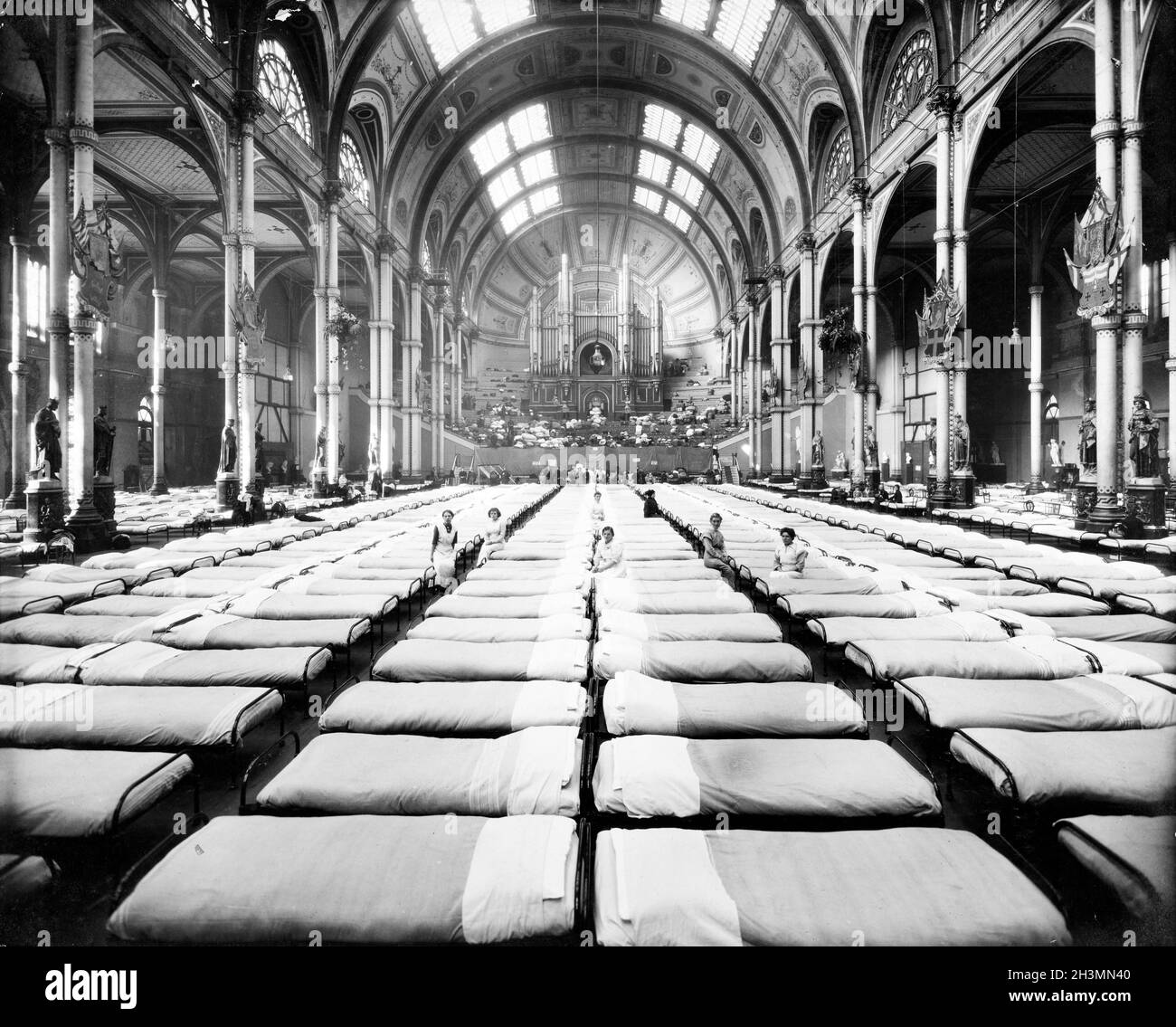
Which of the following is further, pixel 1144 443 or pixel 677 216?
pixel 677 216

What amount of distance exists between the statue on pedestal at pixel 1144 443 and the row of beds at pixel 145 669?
35.0 feet

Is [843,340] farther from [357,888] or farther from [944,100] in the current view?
[357,888]

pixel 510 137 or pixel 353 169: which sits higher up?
pixel 510 137

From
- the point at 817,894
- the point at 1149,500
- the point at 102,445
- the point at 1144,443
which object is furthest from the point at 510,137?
the point at 817,894

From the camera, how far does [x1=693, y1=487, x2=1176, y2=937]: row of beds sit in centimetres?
237

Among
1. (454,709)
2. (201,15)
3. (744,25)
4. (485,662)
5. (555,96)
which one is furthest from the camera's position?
(555,96)

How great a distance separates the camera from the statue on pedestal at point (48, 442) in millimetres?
9922

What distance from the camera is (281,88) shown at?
18.1 meters

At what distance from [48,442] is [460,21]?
2313cm

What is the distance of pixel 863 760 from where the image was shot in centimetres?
288

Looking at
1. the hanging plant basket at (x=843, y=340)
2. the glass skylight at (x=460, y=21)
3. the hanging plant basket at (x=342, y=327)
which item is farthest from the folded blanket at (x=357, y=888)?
the glass skylight at (x=460, y=21)

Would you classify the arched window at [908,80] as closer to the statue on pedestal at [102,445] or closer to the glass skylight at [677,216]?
the statue on pedestal at [102,445]

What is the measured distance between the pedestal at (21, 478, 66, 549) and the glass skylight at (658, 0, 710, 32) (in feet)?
88.9
